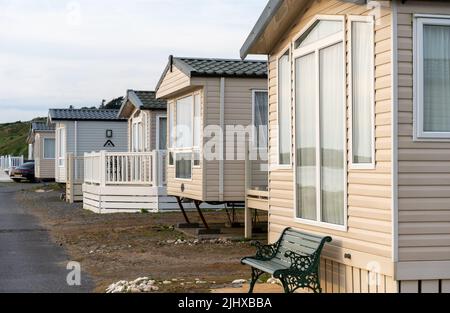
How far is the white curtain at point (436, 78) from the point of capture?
7.24m

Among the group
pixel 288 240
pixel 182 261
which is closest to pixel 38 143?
pixel 182 261

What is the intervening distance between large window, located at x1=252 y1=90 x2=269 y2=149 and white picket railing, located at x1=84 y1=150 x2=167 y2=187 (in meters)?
5.60

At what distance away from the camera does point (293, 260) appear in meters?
8.17

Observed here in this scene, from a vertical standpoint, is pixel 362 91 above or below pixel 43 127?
below

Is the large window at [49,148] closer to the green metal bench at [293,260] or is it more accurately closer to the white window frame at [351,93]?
the green metal bench at [293,260]

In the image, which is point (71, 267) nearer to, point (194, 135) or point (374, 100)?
point (194, 135)

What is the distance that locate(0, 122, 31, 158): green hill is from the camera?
100938 millimetres

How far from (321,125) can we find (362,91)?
1.02 metres

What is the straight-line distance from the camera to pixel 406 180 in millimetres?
7098

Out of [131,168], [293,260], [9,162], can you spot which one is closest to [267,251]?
[293,260]

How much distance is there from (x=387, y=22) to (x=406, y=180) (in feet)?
4.91

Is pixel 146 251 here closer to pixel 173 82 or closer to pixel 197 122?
pixel 197 122

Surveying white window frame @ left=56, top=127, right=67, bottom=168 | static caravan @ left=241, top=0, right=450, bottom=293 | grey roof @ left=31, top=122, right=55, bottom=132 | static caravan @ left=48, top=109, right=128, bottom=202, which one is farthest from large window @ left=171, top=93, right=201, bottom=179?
grey roof @ left=31, top=122, right=55, bottom=132

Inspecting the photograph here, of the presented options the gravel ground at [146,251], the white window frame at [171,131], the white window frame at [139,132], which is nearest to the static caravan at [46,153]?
the white window frame at [139,132]
